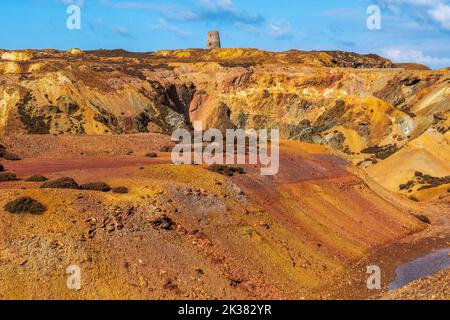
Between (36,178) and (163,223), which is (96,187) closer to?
(36,178)

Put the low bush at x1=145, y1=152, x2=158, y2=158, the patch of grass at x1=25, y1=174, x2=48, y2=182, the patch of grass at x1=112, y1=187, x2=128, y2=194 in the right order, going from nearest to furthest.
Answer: the patch of grass at x1=112, y1=187, x2=128, y2=194 < the patch of grass at x1=25, y1=174, x2=48, y2=182 < the low bush at x1=145, y1=152, x2=158, y2=158

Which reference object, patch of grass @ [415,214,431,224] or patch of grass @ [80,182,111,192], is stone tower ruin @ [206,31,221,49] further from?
patch of grass @ [80,182,111,192]

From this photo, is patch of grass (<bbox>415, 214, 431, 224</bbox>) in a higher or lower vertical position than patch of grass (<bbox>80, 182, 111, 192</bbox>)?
lower

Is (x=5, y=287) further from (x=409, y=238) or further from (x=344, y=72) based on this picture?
(x=344, y=72)

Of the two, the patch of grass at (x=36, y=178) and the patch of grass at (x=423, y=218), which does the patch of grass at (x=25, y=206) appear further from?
the patch of grass at (x=423, y=218)

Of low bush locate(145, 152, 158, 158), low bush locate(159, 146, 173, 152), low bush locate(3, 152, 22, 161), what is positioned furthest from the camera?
low bush locate(159, 146, 173, 152)

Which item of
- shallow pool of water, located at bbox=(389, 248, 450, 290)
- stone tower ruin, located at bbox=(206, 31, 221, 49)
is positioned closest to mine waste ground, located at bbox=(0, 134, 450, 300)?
shallow pool of water, located at bbox=(389, 248, 450, 290)
